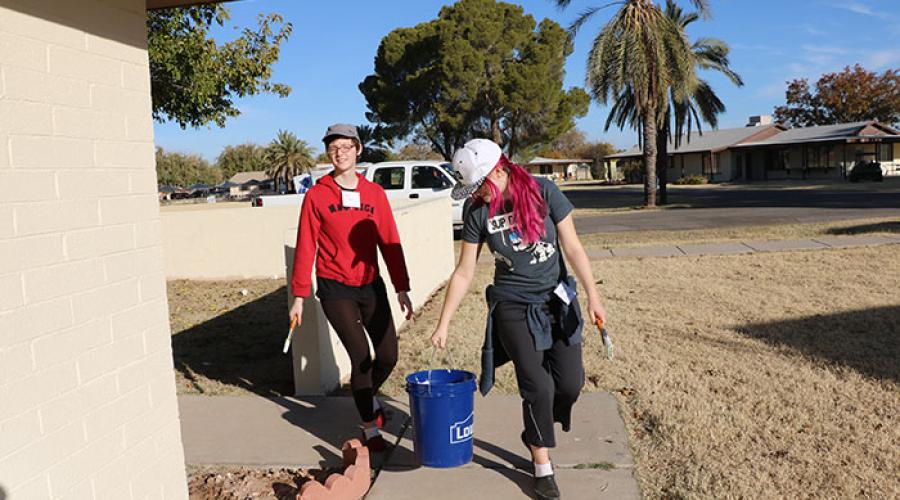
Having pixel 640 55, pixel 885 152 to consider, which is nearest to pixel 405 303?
pixel 640 55

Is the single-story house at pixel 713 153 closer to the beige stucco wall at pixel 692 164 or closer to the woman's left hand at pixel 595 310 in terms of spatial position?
the beige stucco wall at pixel 692 164

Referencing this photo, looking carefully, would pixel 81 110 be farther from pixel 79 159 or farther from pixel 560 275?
pixel 560 275

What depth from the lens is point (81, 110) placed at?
9.33 ft

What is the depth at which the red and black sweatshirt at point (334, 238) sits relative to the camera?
417cm

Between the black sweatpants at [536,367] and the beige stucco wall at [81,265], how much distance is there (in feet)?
5.06

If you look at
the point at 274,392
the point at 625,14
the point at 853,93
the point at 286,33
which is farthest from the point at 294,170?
the point at 274,392

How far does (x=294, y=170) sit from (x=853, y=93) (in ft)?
183

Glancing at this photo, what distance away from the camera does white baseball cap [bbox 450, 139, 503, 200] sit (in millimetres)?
3488

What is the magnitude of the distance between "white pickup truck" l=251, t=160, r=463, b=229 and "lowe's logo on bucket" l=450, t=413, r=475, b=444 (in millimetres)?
12169

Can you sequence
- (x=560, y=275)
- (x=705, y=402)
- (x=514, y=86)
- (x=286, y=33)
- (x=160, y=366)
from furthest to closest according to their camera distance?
1. (x=514, y=86)
2. (x=286, y=33)
3. (x=705, y=402)
4. (x=560, y=275)
5. (x=160, y=366)

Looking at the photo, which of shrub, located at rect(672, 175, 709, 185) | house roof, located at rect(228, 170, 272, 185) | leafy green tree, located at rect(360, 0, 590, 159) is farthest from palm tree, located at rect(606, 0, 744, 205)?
house roof, located at rect(228, 170, 272, 185)

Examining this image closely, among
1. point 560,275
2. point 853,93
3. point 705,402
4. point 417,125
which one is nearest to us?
point 560,275

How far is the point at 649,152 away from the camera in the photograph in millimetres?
25453

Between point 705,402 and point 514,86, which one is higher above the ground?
point 514,86
